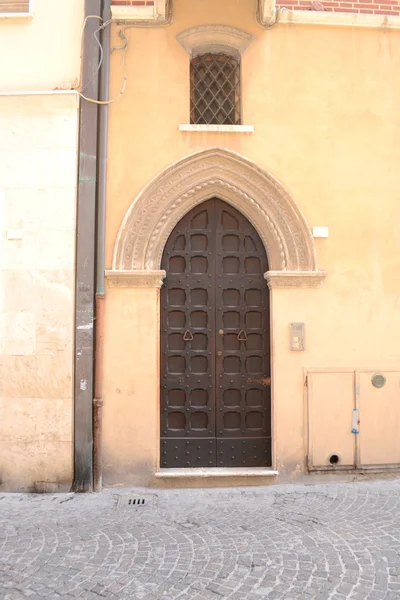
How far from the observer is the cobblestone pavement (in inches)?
132

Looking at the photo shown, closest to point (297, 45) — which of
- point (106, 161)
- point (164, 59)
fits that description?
point (164, 59)

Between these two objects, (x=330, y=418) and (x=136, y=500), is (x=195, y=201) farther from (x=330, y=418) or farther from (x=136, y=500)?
(x=136, y=500)

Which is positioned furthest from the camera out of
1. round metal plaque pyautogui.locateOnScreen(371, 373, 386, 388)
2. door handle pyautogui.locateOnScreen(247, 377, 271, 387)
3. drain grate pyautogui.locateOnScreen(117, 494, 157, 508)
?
door handle pyautogui.locateOnScreen(247, 377, 271, 387)

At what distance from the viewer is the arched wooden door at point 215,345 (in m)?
5.89

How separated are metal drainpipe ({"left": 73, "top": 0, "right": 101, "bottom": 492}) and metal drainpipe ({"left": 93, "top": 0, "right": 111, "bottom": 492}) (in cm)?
5

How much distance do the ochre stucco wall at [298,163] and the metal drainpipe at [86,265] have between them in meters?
0.22

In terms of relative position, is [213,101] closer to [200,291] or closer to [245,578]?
[200,291]

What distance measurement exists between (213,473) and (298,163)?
370cm

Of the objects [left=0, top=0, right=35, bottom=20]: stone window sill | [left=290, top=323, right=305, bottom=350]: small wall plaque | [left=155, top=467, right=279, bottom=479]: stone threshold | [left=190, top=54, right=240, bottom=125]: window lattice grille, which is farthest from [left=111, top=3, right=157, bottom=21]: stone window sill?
[left=155, top=467, right=279, bottom=479]: stone threshold

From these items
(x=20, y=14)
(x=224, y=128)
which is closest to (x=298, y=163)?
(x=224, y=128)

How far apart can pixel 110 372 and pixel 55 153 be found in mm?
2569

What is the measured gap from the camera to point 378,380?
5.86 m

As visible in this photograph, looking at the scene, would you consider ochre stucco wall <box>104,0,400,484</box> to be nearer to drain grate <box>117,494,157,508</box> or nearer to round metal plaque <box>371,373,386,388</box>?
round metal plaque <box>371,373,386,388</box>

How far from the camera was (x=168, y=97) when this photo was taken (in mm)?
5988
